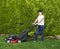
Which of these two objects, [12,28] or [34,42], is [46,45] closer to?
[34,42]

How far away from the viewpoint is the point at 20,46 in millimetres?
12172

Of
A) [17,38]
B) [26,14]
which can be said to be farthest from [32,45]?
[26,14]

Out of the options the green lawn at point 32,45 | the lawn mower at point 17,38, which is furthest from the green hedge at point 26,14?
the green lawn at point 32,45

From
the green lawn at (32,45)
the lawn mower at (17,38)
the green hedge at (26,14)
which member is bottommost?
the green lawn at (32,45)

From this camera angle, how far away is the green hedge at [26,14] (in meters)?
14.8

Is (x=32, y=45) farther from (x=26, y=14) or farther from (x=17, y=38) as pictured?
(x=26, y=14)

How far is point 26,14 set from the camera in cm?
1502

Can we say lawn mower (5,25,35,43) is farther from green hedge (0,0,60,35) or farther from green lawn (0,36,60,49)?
green hedge (0,0,60,35)

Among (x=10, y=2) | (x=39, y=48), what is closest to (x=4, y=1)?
(x=10, y=2)

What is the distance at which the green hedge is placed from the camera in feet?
48.4

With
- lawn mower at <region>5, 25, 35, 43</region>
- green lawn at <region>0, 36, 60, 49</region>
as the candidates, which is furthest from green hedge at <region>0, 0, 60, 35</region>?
green lawn at <region>0, 36, 60, 49</region>

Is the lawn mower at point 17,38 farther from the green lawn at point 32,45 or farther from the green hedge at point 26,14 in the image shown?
the green hedge at point 26,14

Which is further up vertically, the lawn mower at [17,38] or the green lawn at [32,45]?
the lawn mower at [17,38]

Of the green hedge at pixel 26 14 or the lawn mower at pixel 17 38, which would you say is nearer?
the lawn mower at pixel 17 38
